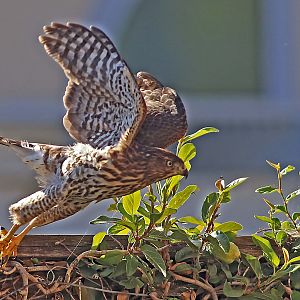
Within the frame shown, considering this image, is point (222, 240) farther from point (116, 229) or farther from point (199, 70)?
point (199, 70)

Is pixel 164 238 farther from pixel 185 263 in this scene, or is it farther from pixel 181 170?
pixel 181 170

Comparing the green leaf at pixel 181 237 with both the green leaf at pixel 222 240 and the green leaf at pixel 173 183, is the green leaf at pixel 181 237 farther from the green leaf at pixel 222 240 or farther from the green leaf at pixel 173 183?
the green leaf at pixel 173 183

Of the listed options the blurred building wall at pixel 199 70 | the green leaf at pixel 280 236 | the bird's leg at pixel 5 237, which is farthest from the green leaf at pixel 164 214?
the blurred building wall at pixel 199 70

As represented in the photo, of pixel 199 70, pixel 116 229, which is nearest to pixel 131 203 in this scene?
pixel 116 229

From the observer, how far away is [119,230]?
108 inches

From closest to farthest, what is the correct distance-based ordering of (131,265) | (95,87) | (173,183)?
(131,265) < (173,183) < (95,87)

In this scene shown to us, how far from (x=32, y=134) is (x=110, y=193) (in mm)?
7433

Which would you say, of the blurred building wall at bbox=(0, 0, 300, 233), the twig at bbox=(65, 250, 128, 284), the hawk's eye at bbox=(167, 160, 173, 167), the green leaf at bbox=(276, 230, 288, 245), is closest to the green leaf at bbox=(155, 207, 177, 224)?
the twig at bbox=(65, 250, 128, 284)

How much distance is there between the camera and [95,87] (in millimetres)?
3225

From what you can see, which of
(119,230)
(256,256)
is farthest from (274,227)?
(119,230)

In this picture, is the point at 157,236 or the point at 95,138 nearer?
the point at 157,236

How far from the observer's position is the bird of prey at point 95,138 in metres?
3.12

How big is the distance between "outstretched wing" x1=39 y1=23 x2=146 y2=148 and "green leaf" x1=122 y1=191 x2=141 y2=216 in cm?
37

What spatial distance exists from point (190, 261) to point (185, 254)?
0.03 metres
